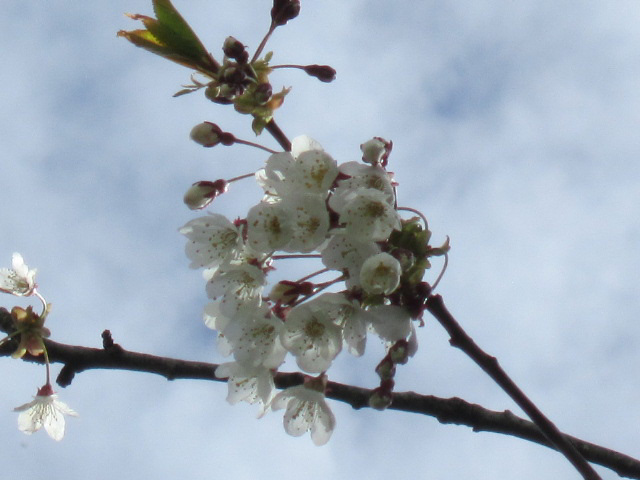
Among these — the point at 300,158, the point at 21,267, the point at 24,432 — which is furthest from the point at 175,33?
the point at 24,432

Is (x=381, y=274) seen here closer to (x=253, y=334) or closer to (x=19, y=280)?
(x=253, y=334)

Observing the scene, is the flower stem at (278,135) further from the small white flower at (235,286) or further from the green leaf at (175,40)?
the small white flower at (235,286)

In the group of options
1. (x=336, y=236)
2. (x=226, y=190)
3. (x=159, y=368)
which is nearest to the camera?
(x=336, y=236)

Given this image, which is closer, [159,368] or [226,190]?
[226,190]

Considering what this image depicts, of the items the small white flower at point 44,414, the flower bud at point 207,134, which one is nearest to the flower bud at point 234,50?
the flower bud at point 207,134

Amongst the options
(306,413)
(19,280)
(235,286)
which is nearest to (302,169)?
(235,286)

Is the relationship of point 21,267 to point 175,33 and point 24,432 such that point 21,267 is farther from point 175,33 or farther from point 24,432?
point 175,33
